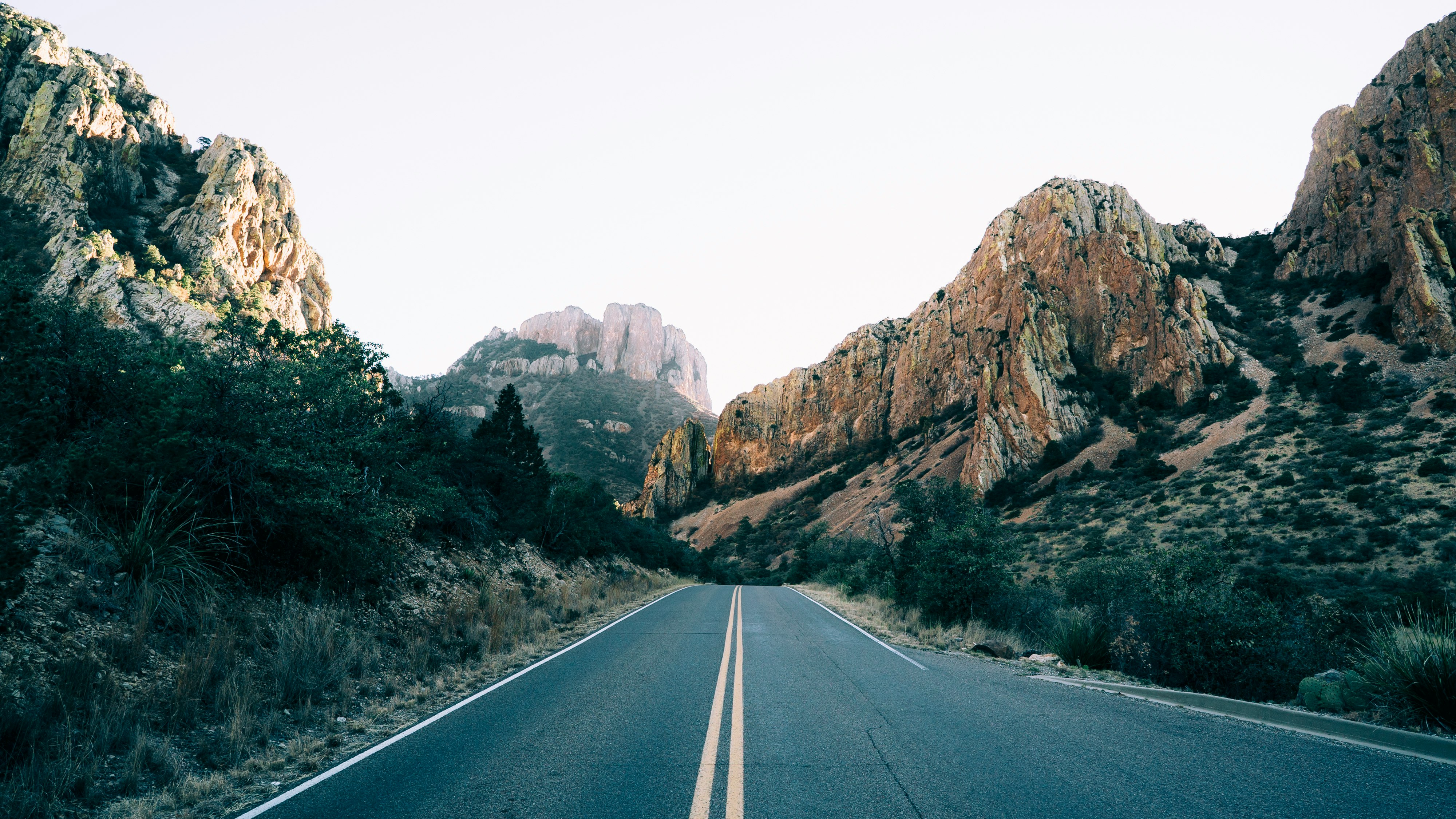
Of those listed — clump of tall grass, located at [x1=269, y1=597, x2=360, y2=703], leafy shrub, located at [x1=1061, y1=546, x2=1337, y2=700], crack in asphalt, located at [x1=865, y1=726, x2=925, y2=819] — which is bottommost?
clump of tall grass, located at [x1=269, y1=597, x2=360, y2=703]

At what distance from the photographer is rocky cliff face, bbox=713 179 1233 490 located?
59.9m

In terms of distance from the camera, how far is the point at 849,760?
519cm

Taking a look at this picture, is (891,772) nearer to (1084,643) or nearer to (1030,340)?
(1084,643)

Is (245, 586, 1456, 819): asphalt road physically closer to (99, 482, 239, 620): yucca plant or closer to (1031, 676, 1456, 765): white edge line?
(1031, 676, 1456, 765): white edge line

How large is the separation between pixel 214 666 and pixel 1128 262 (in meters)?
79.7

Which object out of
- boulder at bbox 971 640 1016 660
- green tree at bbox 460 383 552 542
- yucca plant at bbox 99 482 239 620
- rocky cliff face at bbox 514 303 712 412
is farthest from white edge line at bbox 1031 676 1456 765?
rocky cliff face at bbox 514 303 712 412

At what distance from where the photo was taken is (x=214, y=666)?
690 centimetres

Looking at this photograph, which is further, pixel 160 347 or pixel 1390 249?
pixel 1390 249

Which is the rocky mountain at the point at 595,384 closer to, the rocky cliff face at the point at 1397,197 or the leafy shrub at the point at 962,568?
the leafy shrub at the point at 962,568

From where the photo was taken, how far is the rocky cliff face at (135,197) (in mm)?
47375

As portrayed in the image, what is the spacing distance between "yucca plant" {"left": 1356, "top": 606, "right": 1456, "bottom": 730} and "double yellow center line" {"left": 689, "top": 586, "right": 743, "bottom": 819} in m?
6.61

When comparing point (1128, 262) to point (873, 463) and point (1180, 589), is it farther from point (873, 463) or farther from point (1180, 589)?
point (1180, 589)

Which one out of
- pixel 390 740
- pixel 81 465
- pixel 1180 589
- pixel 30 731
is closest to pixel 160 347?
pixel 81 465

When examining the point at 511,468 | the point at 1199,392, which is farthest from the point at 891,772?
the point at 1199,392
